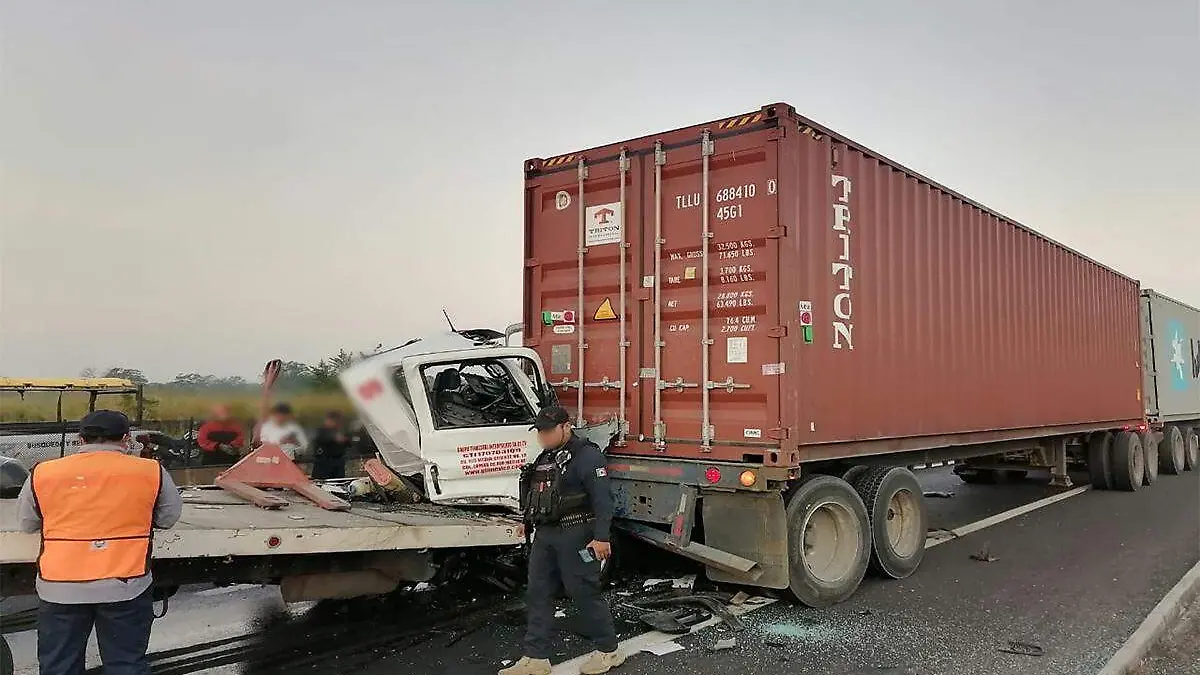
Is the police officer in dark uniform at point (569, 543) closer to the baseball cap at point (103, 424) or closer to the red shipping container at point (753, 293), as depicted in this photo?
the red shipping container at point (753, 293)

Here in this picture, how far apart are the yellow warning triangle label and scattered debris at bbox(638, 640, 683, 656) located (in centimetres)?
259

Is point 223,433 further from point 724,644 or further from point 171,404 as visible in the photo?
point 724,644

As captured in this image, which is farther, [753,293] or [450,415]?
[753,293]

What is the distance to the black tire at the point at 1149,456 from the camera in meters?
14.2

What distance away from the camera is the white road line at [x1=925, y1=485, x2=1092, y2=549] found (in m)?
8.71

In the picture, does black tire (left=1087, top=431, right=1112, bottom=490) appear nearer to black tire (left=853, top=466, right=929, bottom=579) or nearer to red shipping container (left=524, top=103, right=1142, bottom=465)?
red shipping container (left=524, top=103, right=1142, bottom=465)

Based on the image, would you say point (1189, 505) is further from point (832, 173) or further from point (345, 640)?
point (345, 640)

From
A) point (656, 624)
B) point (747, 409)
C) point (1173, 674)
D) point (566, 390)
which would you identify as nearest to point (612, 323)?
point (566, 390)

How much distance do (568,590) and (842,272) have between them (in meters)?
3.36

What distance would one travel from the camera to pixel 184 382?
8578 mm

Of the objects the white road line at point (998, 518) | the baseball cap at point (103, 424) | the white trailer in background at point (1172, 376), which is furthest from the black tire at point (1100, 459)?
the baseball cap at point (103, 424)

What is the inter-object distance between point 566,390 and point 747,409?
164cm

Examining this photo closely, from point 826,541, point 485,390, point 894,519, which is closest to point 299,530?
point 485,390

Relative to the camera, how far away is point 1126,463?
13172 mm
